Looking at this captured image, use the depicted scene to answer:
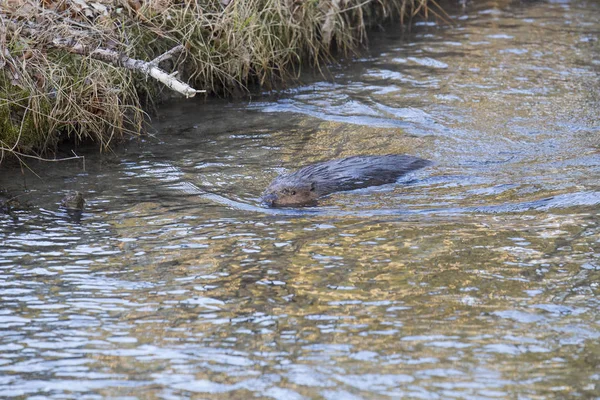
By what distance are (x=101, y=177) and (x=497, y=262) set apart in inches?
142

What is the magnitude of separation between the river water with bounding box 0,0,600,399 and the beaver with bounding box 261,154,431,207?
15cm

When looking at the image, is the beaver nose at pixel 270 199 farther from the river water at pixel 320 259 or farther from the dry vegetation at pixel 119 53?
the dry vegetation at pixel 119 53

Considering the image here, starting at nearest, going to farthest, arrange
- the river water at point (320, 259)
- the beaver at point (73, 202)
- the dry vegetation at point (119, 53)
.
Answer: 1. the river water at point (320, 259)
2. the beaver at point (73, 202)
3. the dry vegetation at point (119, 53)

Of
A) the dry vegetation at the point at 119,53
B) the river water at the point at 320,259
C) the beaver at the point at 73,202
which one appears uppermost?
the dry vegetation at the point at 119,53

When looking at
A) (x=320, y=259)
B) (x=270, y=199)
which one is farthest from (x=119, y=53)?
(x=320, y=259)

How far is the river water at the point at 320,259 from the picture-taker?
3.98 m

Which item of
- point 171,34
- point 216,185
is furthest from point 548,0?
point 216,185

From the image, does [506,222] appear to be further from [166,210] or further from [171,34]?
[171,34]

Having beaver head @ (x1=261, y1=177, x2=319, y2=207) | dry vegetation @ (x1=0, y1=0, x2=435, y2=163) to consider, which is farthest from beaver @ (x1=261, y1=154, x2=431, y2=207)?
dry vegetation @ (x1=0, y1=0, x2=435, y2=163)

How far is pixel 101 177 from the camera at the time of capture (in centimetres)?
718

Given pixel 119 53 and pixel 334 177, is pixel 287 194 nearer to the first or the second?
pixel 334 177

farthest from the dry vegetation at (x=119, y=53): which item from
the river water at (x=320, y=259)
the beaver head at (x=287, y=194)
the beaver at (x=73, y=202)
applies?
the beaver head at (x=287, y=194)

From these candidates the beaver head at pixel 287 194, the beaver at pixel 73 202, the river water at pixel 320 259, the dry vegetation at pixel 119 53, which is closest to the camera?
the river water at pixel 320 259

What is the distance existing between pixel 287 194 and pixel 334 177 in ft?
1.89
